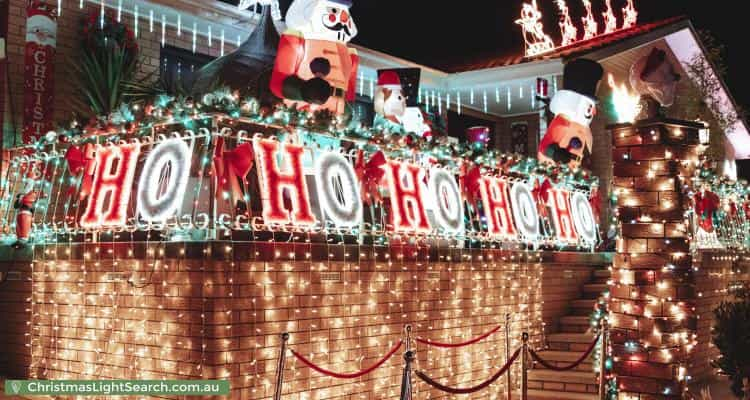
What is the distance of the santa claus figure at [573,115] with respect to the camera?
13914 millimetres

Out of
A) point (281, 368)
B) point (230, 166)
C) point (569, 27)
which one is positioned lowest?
point (281, 368)

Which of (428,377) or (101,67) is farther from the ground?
(101,67)

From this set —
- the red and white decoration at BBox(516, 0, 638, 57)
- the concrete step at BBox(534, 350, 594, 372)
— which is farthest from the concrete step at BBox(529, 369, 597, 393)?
the red and white decoration at BBox(516, 0, 638, 57)

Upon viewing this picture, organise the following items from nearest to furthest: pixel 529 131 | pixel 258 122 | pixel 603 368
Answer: pixel 258 122
pixel 603 368
pixel 529 131

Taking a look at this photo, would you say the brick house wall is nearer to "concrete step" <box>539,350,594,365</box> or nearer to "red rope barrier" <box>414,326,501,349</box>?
"concrete step" <box>539,350,594,365</box>

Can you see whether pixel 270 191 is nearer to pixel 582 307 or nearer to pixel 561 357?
pixel 561 357

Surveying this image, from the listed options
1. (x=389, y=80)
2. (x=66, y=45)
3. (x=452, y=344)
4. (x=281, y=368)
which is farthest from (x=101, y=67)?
(x=452, y=344)

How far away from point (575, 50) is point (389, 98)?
526 centimetres

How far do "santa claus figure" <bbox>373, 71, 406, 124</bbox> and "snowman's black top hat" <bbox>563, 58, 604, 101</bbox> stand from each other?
3.26m

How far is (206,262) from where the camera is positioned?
7418 mm

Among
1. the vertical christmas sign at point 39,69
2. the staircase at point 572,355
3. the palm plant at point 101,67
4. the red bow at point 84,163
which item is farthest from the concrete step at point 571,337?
the vertical christmas sign at point 39,69

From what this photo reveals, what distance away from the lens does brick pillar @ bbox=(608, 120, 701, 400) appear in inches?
284

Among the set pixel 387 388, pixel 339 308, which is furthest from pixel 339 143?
pixel 387 388

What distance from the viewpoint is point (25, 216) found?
31.6ft
